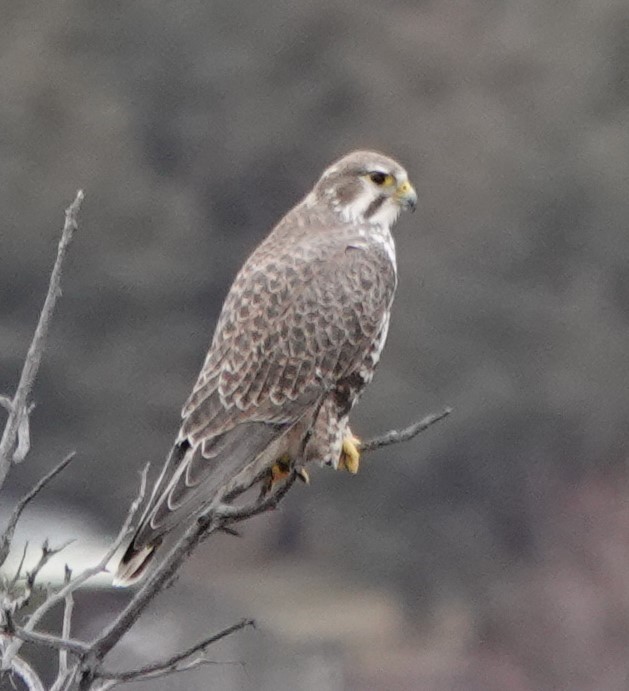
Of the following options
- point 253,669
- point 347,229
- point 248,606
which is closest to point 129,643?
point 253,669

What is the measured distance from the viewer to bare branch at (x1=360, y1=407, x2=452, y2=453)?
318 cm

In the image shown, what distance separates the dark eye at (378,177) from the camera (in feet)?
14.1

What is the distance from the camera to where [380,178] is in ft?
14.1

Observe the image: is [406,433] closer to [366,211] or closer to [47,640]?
[47,640]

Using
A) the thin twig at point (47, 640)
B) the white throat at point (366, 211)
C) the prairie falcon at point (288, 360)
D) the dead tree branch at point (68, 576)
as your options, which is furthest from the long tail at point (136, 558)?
the white throat at point (366, 211)

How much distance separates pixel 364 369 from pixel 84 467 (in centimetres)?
1143

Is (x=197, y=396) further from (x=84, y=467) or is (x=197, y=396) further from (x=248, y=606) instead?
(x=84, y=467)

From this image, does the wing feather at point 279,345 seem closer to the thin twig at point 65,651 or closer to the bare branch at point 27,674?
the thin twig at point 65,651

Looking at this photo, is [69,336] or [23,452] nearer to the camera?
[23,452]

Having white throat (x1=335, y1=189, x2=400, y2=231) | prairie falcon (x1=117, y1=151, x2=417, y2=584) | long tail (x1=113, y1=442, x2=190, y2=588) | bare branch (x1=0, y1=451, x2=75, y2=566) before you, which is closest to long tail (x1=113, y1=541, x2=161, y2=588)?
long tail (x1=113, y1=442, x2=190, y2=588)

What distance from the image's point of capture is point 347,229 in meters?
4.20

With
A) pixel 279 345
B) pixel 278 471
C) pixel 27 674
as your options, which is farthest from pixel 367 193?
pixel 27 674

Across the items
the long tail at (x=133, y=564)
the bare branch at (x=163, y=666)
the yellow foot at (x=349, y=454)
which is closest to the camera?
the bare branch at (x=163, y=666)

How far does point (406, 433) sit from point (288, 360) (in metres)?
0.75
